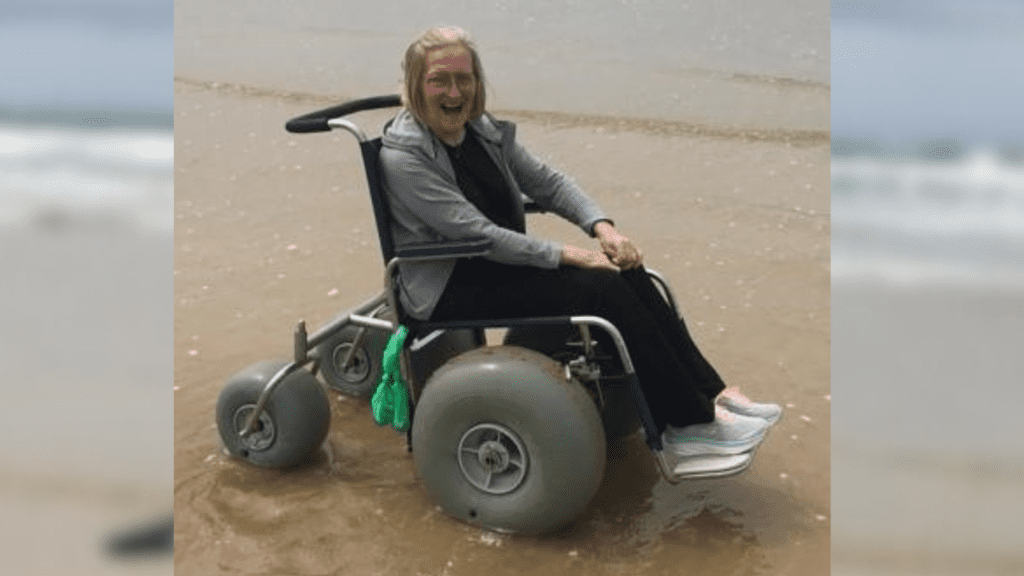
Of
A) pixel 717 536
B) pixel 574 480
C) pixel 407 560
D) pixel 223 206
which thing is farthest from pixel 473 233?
pixel 223 206

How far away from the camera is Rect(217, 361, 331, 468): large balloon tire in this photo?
350 centimetres

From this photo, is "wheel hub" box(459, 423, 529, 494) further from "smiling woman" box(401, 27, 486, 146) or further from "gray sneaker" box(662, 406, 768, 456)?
"smiling woman" box(401, 27, 486, 146)

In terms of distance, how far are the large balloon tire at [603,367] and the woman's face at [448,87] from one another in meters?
0.67

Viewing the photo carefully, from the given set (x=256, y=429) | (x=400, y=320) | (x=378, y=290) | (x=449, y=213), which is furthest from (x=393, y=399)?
(x=378, y=290)

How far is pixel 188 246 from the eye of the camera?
6.14m

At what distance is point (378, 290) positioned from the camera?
555cm

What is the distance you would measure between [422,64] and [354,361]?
1409 mm

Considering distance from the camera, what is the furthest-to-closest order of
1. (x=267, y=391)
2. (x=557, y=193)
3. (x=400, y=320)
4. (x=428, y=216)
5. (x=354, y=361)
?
(x=354, y=361), (x=557, y=193), (x=267, y=391), (x=400, y=320), (x=428, y=216)

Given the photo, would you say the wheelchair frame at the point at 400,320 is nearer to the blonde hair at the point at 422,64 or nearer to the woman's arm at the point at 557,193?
the woman's arm at the point at 557,193

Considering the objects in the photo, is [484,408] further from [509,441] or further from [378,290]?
[378,290]

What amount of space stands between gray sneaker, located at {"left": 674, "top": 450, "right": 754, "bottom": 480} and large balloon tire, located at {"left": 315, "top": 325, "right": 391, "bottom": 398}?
4.55 feet

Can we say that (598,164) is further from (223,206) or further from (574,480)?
(574,480)

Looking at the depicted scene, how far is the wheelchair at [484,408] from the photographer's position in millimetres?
3043

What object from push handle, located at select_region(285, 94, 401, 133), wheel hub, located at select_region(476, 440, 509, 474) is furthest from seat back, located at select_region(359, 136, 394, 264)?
wheel hub, located at select_region(476, 440, 509, 474)
